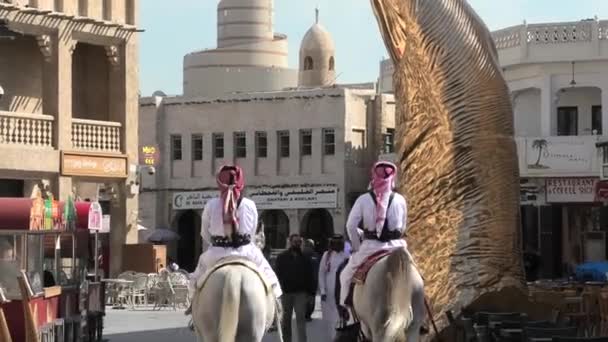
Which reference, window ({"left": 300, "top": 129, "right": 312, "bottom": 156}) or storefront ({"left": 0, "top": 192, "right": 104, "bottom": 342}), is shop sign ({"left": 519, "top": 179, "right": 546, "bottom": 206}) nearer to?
window ({"left": 300, "top": 129, "right": 312, "bottom": 156})

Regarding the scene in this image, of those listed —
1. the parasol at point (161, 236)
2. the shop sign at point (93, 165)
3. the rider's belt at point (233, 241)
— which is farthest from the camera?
the parasol at point (161, 236)

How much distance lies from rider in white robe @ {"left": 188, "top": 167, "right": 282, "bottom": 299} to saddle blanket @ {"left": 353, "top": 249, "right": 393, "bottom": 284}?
885mm

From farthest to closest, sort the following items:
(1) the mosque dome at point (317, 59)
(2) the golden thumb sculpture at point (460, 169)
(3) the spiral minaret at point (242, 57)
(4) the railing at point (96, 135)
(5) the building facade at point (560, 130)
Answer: (3) the spiral minaret at point (242, 57)
(1) the mosque dome at point (317, 59)
(5) the building facade at point (560, 130)
(4) the railing at point (96, 135)
(2) the golden thumb sculpture at point (460, 169)

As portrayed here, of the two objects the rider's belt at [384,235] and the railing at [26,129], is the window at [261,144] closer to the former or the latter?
the railing at [26,129]

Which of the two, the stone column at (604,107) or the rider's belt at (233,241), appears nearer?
the rider's belt at (233,241)

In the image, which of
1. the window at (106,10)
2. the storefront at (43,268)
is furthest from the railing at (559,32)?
the storefront at (43,268)

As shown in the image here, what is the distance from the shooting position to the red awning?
17.0 meters

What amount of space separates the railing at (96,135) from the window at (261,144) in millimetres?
19499

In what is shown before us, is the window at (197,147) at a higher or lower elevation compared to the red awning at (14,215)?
higher

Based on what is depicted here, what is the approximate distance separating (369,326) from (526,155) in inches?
1148

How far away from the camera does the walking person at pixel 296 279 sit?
18656mm

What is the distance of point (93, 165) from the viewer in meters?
33.1

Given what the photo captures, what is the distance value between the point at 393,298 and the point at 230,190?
5.18 feet

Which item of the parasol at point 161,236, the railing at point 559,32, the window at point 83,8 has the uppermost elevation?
the railing at point 559,32
